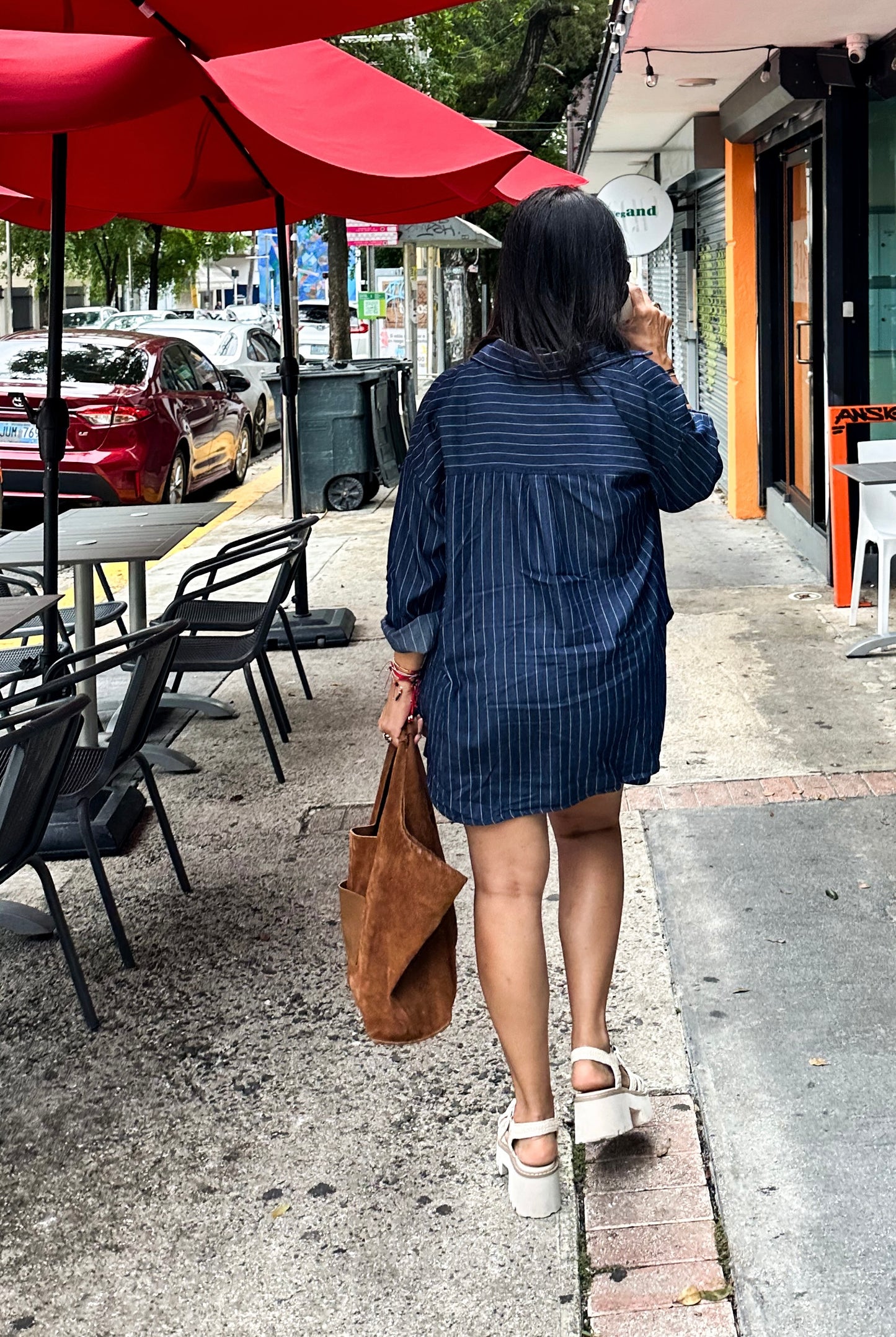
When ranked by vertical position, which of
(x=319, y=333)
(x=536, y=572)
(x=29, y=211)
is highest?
(x=319, y=333)

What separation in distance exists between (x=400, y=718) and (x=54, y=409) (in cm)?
265

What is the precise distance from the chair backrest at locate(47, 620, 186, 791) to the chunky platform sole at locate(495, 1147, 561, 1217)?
1.91 meters

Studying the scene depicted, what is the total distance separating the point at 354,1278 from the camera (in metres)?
2.81

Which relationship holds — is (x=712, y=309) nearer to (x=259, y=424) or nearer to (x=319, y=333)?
(x=259, y=424)

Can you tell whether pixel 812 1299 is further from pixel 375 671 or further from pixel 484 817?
pixel 375 671

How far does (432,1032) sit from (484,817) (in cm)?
53

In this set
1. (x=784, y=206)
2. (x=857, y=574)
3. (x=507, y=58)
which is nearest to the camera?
(x=857, y=574)

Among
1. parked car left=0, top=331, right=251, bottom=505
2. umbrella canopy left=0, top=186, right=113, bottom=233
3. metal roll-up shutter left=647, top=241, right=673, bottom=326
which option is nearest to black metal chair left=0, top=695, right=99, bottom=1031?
umbrella canopy left=0, top=186, right=113, bottom=233

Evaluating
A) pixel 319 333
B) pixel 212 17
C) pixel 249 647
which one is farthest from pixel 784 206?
pixel 319 333

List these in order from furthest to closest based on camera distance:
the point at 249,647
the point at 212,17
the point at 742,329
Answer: the point at 742,329 → the point at 249,647 → the point at 212,17

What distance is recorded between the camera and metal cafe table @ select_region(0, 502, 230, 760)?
575 centimetres

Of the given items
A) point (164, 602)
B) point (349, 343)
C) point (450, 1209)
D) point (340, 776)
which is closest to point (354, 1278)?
point (450, 1209)

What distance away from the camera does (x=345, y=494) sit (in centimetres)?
1392

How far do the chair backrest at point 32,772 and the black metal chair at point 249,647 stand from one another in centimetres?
189
